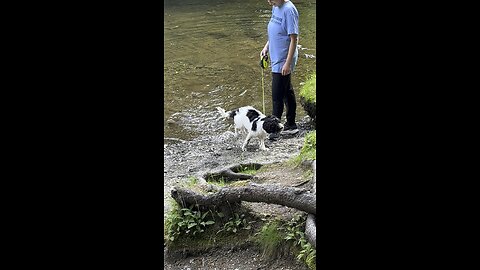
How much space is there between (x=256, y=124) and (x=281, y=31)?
98 centimetres

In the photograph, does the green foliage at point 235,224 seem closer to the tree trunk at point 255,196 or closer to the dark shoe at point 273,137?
the tree trunk at point 255,196

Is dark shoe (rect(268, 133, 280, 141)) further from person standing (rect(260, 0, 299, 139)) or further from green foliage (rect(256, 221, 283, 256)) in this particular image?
green foliage (rect(256, 221, 283, 256))

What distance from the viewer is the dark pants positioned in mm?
6680

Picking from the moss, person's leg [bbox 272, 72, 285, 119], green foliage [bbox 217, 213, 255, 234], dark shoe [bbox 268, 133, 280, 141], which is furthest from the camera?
the moss

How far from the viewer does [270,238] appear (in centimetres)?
380

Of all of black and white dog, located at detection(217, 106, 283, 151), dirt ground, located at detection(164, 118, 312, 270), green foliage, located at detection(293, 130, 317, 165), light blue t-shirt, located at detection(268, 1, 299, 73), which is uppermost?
light blue t-shirt, located at detection(268, 1, 299, 73)

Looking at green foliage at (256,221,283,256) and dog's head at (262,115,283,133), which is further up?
dog's head at (262,115,283,133)

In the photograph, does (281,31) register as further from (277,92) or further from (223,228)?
(223,228)

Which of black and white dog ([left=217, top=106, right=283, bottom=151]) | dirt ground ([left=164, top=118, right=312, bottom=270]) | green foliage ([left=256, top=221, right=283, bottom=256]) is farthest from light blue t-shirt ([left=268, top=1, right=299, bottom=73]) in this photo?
green foliage ([left=256, top=221, right=283, bottom=256])

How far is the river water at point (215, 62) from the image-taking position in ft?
27.4

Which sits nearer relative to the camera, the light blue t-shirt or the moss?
the light blue t-shirt

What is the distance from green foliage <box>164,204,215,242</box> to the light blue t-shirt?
2.72 m
